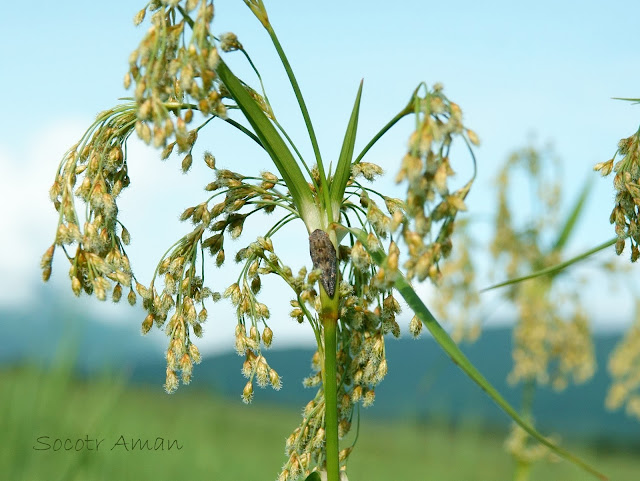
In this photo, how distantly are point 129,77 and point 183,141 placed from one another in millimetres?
222

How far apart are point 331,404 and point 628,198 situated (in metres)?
1.19

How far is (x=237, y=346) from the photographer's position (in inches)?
81.7

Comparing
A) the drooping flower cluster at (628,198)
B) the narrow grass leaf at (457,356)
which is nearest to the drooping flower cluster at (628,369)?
the drooping flower cluster at (628,198)

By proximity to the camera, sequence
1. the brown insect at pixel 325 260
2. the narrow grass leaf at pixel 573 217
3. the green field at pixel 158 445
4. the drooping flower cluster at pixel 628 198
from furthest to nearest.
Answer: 1. the narrow grass leaf at pixel 573 217
2. the green field at pixel 158 445
3. the drooping flower cluster at pixel 628 198
4. the brown insect at pixel 325 260

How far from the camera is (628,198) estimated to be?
2158 millimetres

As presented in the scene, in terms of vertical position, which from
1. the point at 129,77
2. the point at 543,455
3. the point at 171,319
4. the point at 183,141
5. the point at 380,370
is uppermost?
the point at 129,77

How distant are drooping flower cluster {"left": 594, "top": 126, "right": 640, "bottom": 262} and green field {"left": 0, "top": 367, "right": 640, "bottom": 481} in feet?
9.85

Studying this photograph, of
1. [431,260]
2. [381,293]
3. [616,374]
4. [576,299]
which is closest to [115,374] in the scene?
[381,293]

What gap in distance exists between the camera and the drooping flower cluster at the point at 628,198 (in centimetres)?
214

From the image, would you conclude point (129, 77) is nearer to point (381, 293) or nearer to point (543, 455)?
point (381, 293)

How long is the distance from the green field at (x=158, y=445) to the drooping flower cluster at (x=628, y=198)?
3001mm

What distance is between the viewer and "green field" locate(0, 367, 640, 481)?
4.41 m

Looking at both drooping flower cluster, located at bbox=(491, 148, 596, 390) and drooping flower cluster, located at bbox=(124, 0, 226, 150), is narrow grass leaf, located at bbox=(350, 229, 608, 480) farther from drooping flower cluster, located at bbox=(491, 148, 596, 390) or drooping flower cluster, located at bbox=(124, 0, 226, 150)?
drooping flower cluster, located at bbox=(491, 148, 596, 390)

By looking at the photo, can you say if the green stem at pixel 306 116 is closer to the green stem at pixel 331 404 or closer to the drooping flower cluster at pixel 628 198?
the green stem at pixel 331 404
